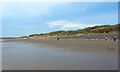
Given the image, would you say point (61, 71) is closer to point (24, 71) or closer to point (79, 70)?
point (79, 70)

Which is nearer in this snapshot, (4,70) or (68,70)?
(68,70)

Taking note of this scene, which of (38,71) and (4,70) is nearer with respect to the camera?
(38,71)

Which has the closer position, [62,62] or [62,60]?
[62,62]

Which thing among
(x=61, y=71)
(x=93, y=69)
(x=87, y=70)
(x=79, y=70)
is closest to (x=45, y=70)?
(x=61, y=71)

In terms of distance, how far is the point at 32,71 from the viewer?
4.27 meters

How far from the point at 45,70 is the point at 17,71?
3.82 feet

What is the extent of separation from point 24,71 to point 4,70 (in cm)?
99

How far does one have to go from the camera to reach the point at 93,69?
438 cm

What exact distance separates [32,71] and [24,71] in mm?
350

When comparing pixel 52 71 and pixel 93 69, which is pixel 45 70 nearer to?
pixel 52 71

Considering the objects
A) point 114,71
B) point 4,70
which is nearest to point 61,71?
point 114,71

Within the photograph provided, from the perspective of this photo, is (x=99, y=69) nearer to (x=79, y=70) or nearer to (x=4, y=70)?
(x=79, y=70)

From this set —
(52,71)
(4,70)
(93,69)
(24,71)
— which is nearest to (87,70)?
(93,69)

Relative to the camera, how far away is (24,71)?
434cm
